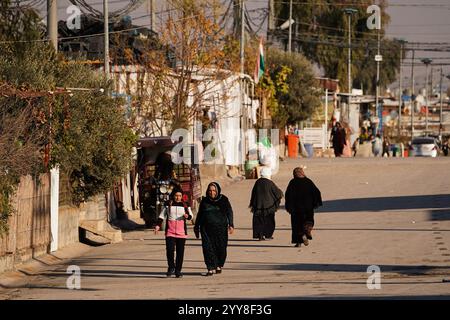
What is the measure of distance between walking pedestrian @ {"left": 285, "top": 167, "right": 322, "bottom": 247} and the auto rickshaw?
4335 millimetres

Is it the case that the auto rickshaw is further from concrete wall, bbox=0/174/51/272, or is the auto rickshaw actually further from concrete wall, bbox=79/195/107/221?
concrete wall, bbox=0/174/51/272

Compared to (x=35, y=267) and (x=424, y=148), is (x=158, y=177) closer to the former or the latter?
(x=35, y=267)

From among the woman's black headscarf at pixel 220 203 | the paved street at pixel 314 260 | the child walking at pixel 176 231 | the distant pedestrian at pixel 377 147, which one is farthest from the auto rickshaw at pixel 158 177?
the distant pedestrian at pixel 377 147

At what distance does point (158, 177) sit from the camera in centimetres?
3077

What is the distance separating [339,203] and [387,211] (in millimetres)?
2909

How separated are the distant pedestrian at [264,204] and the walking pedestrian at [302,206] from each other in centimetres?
138

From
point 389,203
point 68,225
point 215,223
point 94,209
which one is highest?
point 215,223

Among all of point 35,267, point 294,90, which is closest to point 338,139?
point 294,90

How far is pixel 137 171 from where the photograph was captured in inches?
1308

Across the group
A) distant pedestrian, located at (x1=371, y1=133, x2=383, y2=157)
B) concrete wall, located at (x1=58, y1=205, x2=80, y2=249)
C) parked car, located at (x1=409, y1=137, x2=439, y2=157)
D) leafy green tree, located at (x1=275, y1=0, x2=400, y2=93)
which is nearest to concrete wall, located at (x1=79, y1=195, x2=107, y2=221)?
concrete wall, located at (x1=58, y1=205, x2=80, y2=249)

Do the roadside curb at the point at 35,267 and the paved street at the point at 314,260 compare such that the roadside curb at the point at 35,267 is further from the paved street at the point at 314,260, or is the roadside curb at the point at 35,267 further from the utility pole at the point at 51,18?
the utility pole at the point at 51,18

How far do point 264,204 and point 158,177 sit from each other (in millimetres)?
3954

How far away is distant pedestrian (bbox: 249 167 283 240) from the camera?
27703 millimetres

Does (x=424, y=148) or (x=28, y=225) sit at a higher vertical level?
(x=28, y=225)
